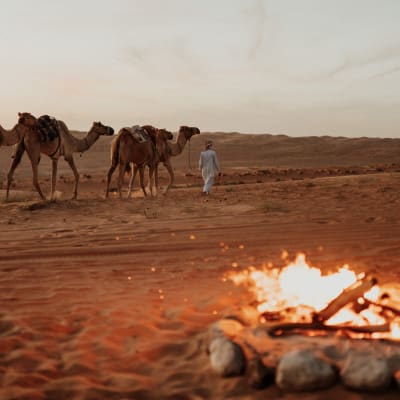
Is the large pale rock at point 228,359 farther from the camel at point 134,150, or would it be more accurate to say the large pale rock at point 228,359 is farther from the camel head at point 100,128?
the camel head at point 100,128

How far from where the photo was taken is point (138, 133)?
1608 cm

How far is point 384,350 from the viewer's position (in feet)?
11.6

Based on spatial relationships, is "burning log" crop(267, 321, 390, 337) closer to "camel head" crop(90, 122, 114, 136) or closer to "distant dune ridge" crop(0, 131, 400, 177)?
"camel head" crop(90, 122, 114, 136)

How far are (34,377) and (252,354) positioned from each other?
159 cm

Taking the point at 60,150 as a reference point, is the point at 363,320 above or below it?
below

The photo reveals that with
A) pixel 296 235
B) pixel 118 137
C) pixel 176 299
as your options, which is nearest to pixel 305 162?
pixel 118 137

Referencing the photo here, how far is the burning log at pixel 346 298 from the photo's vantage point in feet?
13.6

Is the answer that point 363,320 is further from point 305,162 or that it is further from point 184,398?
point 305,162

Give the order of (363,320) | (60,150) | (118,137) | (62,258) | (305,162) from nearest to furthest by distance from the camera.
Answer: (363,320)
(62,258)
(60,150)
(118,137)
(305,162)

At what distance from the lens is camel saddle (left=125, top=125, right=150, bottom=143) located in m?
16.0

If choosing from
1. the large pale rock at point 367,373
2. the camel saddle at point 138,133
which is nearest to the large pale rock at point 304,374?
the large pale rock at point 367,373

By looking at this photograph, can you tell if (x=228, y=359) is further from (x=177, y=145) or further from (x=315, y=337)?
(x=177, y=145)

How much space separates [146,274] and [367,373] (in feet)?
12.1

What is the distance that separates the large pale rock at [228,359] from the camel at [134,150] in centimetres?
1177
